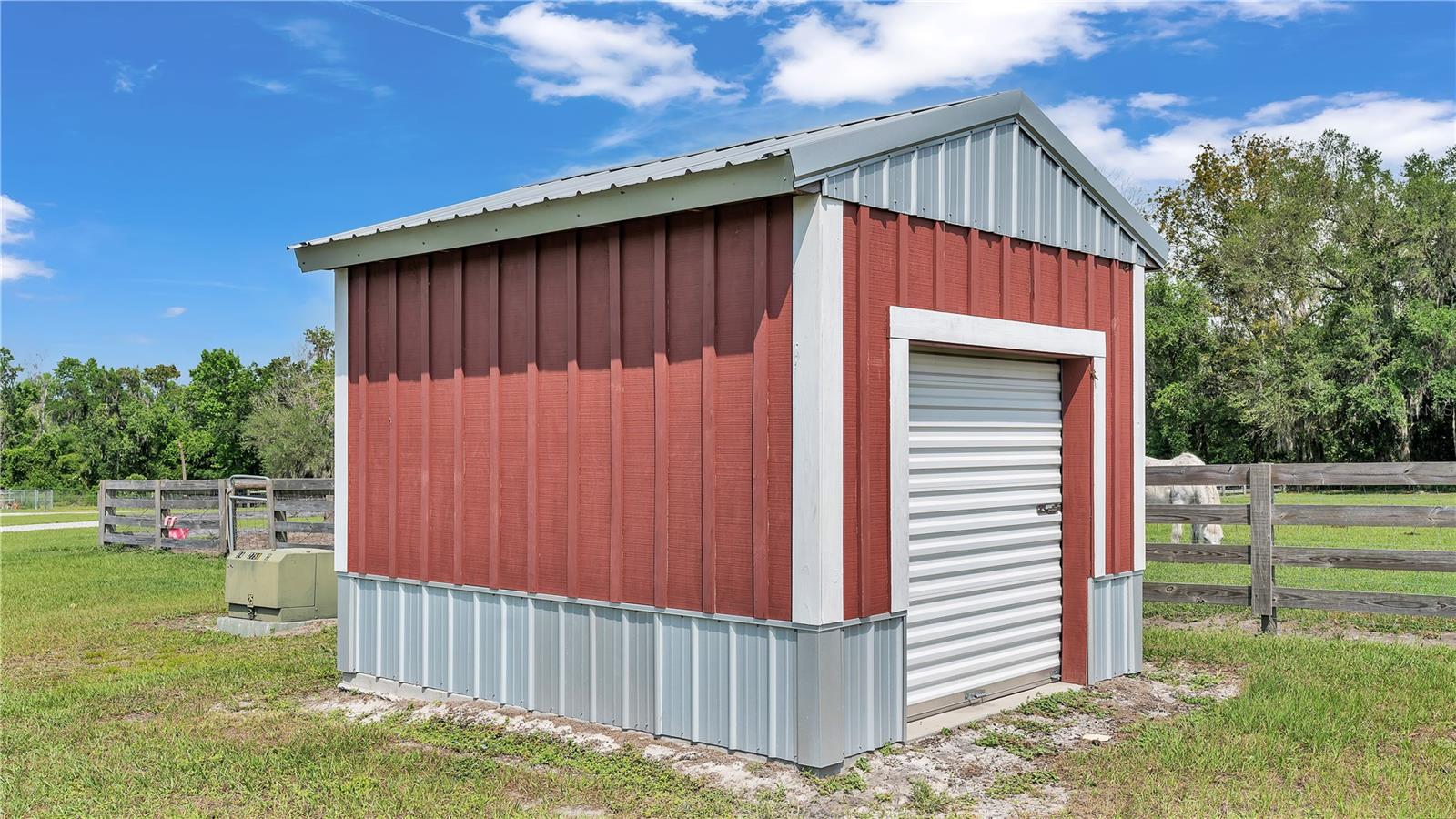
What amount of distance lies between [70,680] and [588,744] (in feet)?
13.9

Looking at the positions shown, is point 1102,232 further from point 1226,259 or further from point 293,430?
point 293,430

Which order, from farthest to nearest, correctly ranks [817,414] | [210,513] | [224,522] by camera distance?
1. [210,513]
2. [224,522]
3. [817,414]

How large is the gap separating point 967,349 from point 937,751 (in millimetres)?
2191

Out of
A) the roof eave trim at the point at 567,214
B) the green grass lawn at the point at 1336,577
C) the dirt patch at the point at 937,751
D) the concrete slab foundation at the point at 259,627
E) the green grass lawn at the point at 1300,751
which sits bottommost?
the concrete slab foundation at the point at 259,627

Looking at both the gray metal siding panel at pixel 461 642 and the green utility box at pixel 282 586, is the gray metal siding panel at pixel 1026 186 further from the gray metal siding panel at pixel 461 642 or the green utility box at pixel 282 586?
the green utility box at pixel 282 586

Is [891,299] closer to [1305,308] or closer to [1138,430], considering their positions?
[1138,430]

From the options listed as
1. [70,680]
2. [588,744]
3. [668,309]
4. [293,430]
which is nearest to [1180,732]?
[588,744]

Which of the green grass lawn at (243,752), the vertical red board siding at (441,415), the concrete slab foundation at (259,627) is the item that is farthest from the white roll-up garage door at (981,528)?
the concrete slab foundation at (259,627)

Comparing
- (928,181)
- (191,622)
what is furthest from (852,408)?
(191,622)

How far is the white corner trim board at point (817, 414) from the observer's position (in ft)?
16.7

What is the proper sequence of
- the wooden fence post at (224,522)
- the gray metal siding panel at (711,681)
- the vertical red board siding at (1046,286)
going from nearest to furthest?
the gray metal siding panel at (711,681)
the vertical red board siding at (1046,286)
the wooden fence post at (224,522)

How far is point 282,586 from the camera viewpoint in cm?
949

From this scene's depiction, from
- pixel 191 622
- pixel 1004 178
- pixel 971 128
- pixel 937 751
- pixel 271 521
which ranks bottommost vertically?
pixel 191 622

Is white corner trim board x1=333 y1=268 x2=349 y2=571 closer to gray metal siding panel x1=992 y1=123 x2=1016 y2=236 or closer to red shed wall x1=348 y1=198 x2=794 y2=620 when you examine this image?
red shed wall x1=348 y1=198 x2=794 y2=620
